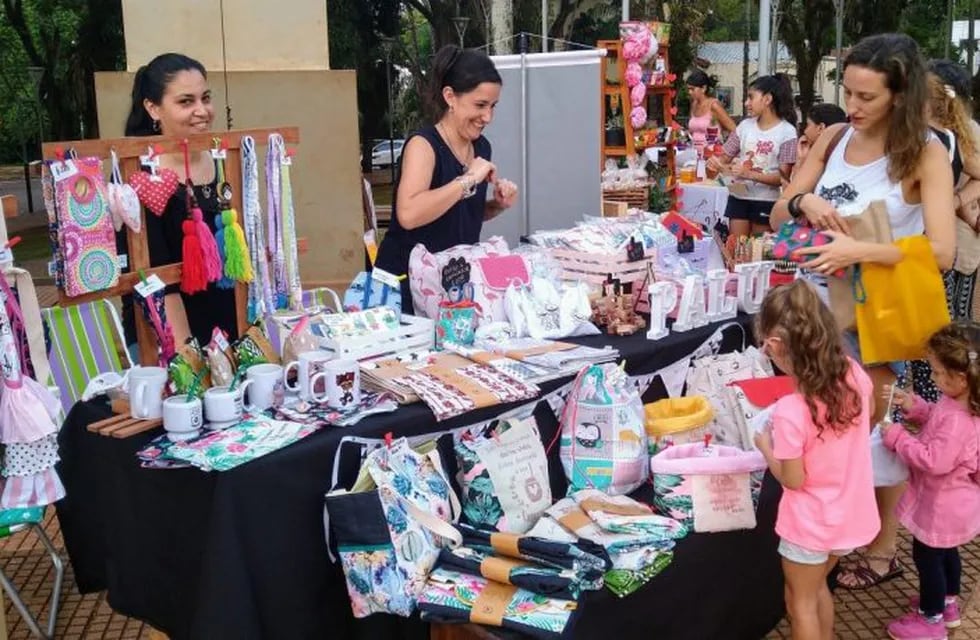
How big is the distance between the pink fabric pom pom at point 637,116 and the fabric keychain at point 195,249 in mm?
4998

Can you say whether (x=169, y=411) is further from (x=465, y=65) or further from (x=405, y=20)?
(x=405, y=20)

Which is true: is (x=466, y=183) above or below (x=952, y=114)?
below

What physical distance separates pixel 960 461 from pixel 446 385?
63.2 inches

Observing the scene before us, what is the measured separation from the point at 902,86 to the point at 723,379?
1.12m

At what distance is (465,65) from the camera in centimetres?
330

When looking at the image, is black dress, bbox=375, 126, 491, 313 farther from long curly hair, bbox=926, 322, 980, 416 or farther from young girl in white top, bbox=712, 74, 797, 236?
young girl in white top, bbox=712, 74, 797, 236

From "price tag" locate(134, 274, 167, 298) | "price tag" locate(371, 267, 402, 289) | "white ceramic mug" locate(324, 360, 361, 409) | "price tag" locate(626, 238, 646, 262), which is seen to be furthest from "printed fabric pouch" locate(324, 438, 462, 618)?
"price tag" locate(626, 238, 646, 262)

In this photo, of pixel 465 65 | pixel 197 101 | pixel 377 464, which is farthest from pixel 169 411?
pixel 465 65

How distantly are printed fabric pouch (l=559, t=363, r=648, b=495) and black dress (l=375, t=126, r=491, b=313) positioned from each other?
0.78m

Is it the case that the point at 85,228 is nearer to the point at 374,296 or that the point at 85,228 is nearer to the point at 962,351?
the point at 374,296

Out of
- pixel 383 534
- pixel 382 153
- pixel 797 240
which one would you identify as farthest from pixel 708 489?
pixel 382 153

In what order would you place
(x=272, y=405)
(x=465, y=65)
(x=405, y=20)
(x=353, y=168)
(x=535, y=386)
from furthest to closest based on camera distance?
(x=405, y=20), (x=353, y=168), (x=465, y=65), (x=535, y=386), (x=272, y=405)

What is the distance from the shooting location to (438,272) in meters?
3.13

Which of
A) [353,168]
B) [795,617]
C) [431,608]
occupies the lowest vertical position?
[795,617]
